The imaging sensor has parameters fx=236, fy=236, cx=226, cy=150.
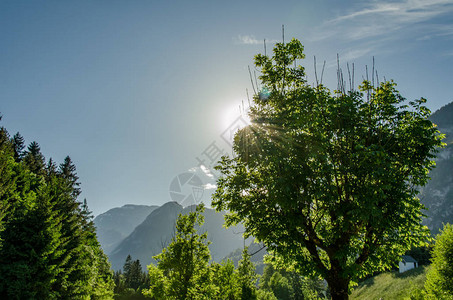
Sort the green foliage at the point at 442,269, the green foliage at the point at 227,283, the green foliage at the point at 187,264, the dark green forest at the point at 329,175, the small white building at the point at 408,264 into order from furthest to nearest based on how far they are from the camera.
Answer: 1. the small white building at the point at 408,264
2. the green foliage at the point at 227,283
3. the green foliage at the point at 442,269
4. the green foliage at the point at 187,264
5. the dark green forest at the point at 329,175

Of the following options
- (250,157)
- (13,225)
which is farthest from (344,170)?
(13,225)

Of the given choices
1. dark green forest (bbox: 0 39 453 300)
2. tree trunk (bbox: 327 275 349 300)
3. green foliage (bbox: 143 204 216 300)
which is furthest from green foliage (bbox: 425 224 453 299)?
green foliage (bbox: 143 204 216 300)

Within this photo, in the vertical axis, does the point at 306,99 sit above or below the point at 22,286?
above

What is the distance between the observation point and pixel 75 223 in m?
33.4

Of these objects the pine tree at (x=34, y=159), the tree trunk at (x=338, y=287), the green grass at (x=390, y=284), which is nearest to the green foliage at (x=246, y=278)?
the tree trunk at (x=338, y=287)

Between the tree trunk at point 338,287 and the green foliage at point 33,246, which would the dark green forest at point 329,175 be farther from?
the green foliage at point 33,246

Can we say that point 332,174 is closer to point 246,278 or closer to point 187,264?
point 187,264

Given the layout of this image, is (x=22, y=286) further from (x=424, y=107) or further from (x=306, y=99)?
(x=424, y=107)

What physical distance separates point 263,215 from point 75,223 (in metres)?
31.9

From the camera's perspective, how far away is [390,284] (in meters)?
45.2

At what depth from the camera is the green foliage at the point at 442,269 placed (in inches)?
→ 805

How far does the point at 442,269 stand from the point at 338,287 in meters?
16.6

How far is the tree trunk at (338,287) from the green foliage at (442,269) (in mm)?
14555

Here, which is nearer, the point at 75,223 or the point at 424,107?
the point at 424,107
